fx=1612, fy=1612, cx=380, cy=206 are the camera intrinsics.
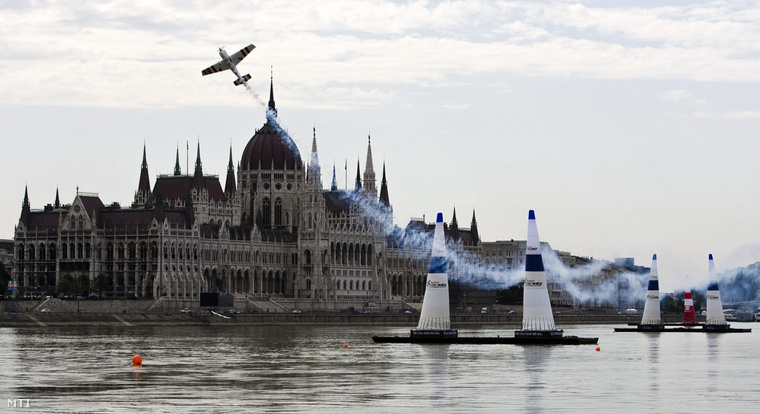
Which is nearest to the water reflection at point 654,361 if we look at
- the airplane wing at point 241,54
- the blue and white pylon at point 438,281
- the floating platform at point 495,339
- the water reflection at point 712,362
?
the water reflection at point 712,362

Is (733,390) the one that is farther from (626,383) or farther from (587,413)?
(587,413)

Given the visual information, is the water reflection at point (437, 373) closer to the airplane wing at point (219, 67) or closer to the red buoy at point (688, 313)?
the airplane wing at point (219, 67)

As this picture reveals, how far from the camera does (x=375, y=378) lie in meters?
69.6

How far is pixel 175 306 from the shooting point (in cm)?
18475

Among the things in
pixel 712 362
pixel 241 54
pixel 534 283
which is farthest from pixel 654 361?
pixel 241 54

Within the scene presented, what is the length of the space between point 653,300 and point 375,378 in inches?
2873

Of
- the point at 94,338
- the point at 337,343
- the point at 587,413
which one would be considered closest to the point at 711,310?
the point at 337,343

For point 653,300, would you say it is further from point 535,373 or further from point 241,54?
point 535,373

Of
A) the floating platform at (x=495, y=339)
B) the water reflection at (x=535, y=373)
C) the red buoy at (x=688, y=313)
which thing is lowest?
the water reflection at (x=535, y=373)

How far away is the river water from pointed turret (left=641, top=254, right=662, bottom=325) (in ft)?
75.1

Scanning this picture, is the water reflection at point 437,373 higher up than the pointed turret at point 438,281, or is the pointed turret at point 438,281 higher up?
the pointed turret at point 438,281

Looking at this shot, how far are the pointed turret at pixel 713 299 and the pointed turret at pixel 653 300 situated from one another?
430 cm

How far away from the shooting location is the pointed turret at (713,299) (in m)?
133

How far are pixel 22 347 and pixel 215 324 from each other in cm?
6661
